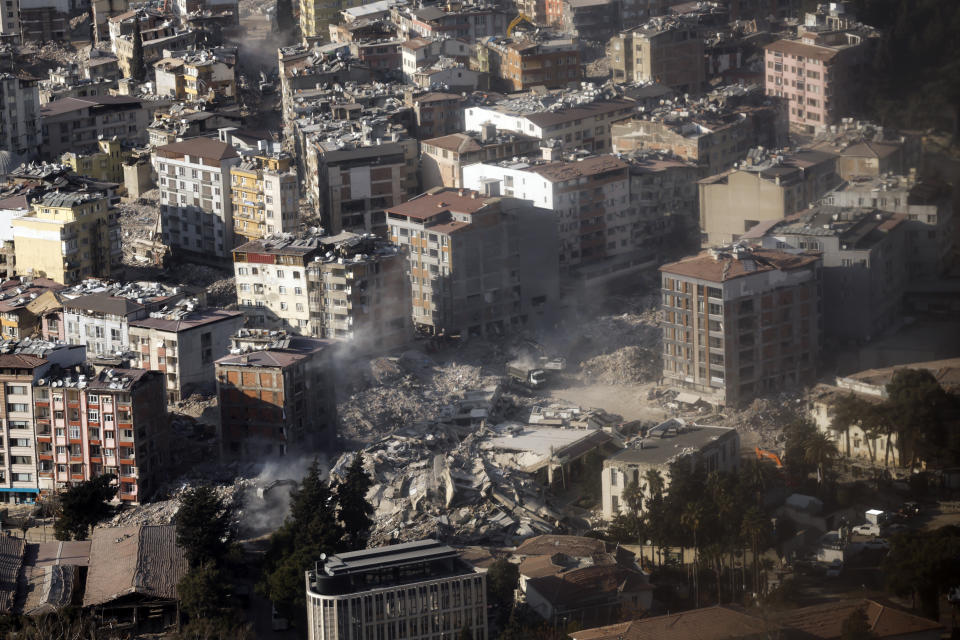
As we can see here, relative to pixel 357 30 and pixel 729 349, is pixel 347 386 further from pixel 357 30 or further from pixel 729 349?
pixel 357 30

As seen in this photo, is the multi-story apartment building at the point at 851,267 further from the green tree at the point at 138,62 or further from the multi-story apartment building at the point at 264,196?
the green tree at the point at 138,62

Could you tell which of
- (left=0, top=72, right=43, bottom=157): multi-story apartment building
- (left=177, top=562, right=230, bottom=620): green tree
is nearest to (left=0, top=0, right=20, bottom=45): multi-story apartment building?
(left=0, top=72, right=43, bottom=157): multi-story apartment building

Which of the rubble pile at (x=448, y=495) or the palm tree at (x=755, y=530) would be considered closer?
the palm tree at (x=755, y=530)

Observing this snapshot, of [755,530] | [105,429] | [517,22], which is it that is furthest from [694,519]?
[517,22]

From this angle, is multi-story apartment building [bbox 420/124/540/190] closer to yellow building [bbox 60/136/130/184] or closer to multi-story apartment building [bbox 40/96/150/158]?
yellow building [bbox 60/136/130/184]

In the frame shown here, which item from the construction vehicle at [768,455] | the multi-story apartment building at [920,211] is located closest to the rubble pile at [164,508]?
the construction vehicle at [768,455]

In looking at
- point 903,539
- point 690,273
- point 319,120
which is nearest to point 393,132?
point 319,120
